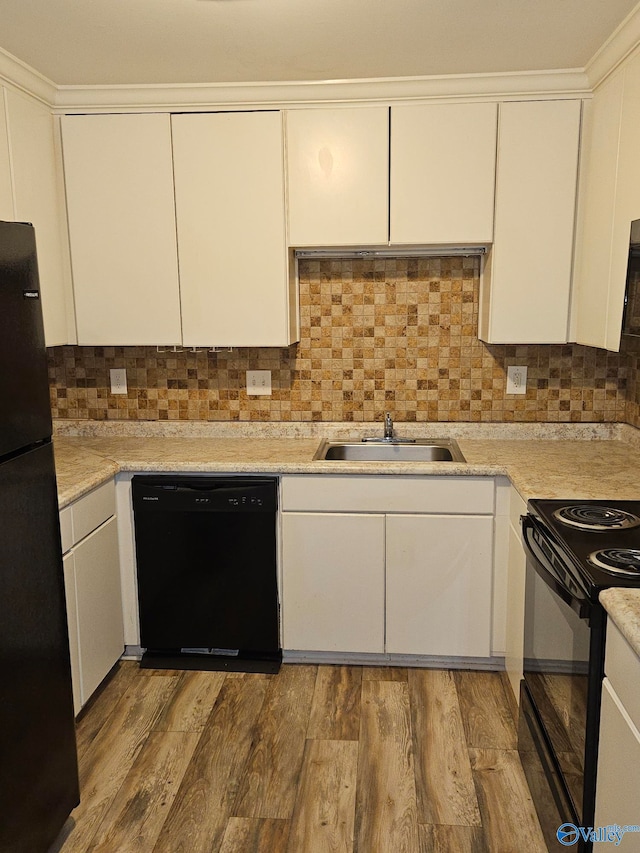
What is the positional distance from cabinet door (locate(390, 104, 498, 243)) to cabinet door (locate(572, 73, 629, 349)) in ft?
1.19

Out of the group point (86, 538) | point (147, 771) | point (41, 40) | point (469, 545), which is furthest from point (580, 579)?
point (41, 40)

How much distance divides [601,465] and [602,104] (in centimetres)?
135

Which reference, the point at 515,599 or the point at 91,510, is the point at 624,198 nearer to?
the point at 515,599

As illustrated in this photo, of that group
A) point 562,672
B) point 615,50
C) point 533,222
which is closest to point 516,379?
point 533,222

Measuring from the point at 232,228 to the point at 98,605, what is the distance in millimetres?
1590

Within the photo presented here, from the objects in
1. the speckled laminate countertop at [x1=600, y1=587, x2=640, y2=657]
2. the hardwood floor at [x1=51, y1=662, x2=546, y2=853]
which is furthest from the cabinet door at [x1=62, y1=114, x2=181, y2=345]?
the speckled laminate countertop at [x1=600, y1=587, x2=640, y2=657]

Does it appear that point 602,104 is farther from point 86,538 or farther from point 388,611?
point 86,538

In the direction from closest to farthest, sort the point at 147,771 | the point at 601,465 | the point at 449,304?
the point at 147,771 → the point at 601,465 → the point at 449,304

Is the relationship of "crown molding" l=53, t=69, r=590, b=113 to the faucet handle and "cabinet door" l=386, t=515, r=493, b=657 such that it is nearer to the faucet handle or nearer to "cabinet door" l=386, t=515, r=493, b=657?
the faucet handle

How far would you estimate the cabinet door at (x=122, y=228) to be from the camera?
2.91 metres

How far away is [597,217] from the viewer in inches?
106

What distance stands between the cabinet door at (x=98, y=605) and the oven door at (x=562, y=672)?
153 centimetres

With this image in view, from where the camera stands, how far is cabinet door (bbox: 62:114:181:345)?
115 inches

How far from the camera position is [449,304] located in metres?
3.26
